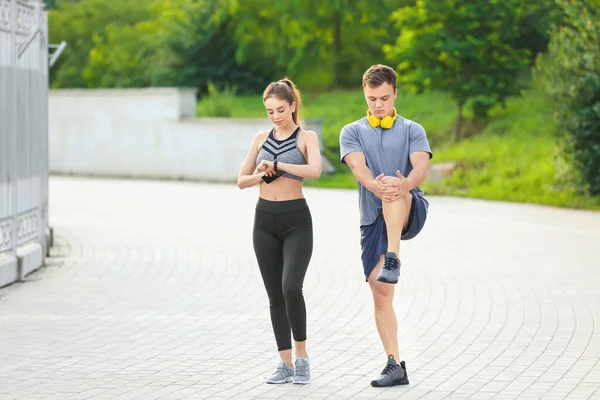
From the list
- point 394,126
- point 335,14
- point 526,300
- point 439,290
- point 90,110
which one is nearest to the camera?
point 394,126

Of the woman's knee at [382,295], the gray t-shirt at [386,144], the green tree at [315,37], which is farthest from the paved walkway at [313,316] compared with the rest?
the green tree at [315,37]

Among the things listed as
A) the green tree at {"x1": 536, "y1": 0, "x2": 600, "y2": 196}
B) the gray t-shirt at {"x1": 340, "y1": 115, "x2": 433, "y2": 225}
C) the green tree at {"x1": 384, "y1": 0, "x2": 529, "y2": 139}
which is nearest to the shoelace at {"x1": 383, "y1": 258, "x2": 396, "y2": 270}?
the gray t-shirt at {"x1": 340, "y1": 115, "x2": 433, "y2": 225}

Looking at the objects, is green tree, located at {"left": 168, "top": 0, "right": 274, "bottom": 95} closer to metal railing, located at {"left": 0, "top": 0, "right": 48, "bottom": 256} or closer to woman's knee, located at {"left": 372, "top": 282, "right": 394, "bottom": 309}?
metal railing, located at {"left": 0, "top": 0, "right": 48, "bottom": 256}

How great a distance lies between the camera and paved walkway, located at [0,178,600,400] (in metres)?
7.90

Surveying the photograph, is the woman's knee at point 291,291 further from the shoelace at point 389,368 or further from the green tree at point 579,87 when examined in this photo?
the green tree at point 579,87

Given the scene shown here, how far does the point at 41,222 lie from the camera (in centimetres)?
1391

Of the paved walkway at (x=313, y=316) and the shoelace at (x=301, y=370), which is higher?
the shoelace at (x=301, y=370)

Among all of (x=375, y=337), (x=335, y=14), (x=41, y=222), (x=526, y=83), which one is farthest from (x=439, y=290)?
(x=335, y=14)

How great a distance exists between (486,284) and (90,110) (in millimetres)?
21175

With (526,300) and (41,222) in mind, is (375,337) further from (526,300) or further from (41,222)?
(41,222)

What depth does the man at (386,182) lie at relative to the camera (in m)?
7.48

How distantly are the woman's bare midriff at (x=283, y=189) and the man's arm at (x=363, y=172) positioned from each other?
0.42m

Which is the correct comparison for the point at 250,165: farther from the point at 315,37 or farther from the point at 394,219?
the point at 315,37

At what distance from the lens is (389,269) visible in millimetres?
7414
